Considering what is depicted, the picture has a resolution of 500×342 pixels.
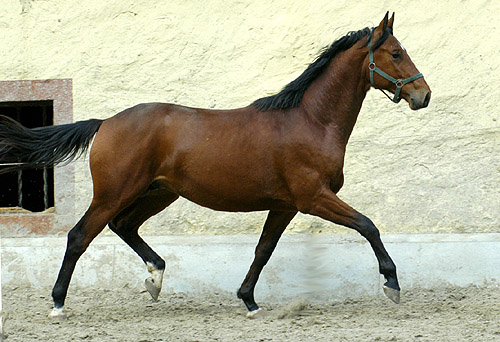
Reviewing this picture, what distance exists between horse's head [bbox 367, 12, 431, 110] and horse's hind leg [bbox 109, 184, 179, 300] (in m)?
1.81

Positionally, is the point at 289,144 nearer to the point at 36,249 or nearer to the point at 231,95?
the point at 231,95

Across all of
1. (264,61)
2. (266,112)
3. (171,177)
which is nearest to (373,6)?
(264,61)

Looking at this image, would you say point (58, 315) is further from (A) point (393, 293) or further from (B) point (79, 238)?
(A) point (393, 293)

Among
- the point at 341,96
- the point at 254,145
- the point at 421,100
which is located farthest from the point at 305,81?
the point at 421,100

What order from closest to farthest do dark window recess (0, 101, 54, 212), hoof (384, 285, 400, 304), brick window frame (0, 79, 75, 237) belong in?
1. hoof (384, 285, 400, 304)
2. brick window frame (0, 79, 75, 237)
3. dark window recess (0, 101, 54, 212)

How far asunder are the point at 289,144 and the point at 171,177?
34.9 inches

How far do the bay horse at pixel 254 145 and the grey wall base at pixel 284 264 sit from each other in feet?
2.88

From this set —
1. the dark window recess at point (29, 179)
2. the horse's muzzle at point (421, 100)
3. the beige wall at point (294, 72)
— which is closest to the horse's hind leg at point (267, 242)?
the beige wall at point (294, 72)

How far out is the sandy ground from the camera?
Result: 14.9 feet

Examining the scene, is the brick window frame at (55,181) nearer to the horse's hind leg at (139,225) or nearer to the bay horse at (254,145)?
the horse's hind leg at (139,225)

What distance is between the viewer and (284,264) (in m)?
6.18

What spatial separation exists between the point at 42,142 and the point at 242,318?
6.50 ft

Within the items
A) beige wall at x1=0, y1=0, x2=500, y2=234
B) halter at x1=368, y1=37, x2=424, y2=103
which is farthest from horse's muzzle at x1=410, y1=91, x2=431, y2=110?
beige wall at x1=0, y1=0, x2=500, y2=234

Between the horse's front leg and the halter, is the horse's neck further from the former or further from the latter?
the horse's front leg
